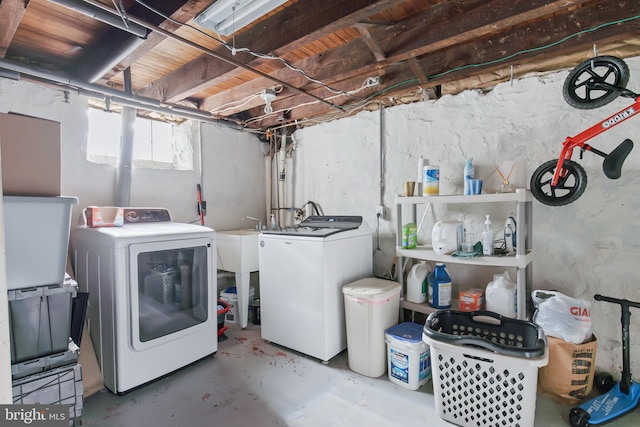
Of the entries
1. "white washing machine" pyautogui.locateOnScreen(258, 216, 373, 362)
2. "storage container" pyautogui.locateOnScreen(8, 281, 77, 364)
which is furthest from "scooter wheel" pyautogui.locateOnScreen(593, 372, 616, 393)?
"storage container" pyautogui.locateOnScreen(8, 281, 77, 364)

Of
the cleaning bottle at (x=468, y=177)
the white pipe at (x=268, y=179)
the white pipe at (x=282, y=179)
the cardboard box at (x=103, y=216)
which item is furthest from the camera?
the white pipe at (x=268, y=179)

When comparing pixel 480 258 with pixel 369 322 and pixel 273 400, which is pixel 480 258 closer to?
pixel 369 322

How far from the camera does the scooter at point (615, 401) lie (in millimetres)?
1564

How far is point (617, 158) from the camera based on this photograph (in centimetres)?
168

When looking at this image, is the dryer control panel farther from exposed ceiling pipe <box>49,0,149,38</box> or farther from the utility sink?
exposed ceiling pipe <box>49,0,149,38</box>

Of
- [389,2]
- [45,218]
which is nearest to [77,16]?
[45,218]

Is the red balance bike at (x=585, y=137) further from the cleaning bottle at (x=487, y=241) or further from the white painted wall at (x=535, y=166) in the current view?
the cleaning bottle at (x=487, y=241)

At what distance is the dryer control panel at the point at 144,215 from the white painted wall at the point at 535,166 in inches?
70.9

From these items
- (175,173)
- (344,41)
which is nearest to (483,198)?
(344,41)

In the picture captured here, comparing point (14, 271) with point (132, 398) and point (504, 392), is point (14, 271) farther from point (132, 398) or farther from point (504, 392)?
point (504, 392)

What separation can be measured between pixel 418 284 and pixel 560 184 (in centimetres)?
113

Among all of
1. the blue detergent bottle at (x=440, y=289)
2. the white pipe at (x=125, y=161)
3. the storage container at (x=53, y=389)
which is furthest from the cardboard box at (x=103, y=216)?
the blue detergent bottle at (x=440, y=289)

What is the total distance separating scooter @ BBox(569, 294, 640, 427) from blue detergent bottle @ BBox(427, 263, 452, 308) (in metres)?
0.81

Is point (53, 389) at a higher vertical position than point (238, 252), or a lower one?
lower
